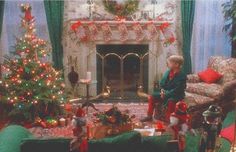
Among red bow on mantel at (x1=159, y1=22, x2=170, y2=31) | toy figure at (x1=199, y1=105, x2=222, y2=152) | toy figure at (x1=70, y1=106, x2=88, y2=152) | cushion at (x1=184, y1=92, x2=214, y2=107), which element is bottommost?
cushion at (x1=184, y1=92, x2=214, y2=107)

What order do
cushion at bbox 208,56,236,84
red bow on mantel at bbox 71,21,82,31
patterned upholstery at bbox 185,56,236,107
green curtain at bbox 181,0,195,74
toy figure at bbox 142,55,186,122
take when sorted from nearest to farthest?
toy figure at bbox 142,55,186,122, patterned upholstery at bbox 185,56,236,107, cushion at bbox 208,56,236,84, red bow on mantel at bbox 71,21,82,31, green curtain at bbox 181,0,195,74

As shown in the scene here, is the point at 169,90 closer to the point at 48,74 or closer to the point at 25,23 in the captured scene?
the point at 48,74

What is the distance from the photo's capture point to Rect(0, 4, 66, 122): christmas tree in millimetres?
5895

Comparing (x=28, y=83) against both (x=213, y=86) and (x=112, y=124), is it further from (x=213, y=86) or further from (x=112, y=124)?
(x=213, y=86)

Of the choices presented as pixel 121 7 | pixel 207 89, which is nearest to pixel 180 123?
pixel 207 89

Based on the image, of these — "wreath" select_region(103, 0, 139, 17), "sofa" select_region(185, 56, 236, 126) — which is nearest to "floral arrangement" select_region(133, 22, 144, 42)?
"wreath" select_region(103, 0, 139, 17)

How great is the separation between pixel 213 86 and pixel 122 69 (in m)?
2.15

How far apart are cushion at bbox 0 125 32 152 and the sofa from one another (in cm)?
292

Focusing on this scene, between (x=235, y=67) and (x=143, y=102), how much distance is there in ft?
6.50

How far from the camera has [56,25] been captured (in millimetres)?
7680

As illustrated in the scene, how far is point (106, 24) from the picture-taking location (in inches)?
297

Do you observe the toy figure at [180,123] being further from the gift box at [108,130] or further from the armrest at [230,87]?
the armrest at [230,87]

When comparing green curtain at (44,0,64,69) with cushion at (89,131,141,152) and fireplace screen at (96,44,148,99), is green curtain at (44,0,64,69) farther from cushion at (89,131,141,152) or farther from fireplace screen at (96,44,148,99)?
cushion at (89,131,141,152)

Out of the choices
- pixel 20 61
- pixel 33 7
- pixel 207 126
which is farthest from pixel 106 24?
pixel 207 126
